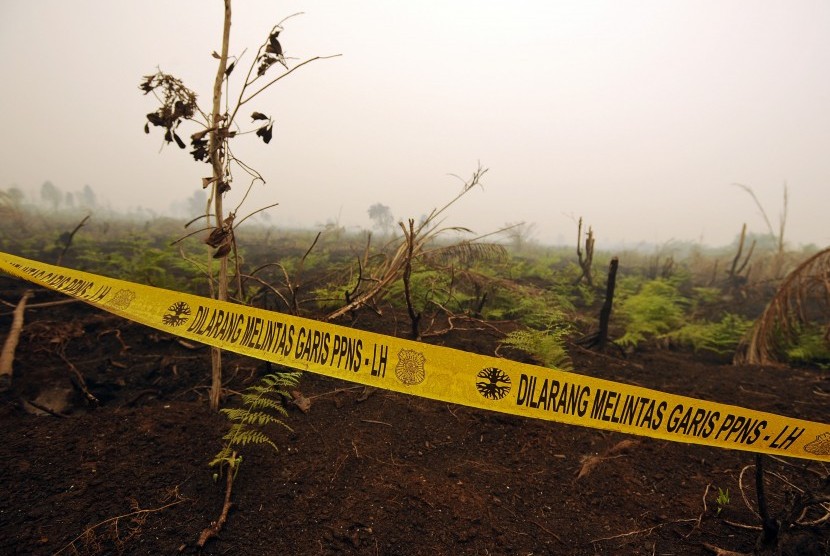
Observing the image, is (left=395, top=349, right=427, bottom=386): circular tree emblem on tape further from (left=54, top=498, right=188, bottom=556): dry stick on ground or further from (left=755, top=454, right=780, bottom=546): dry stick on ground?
(left=755, top=454, right=780, bottom=546): dry stick on ground

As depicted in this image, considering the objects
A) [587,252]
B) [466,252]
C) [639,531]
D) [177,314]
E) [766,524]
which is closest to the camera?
[766,524]

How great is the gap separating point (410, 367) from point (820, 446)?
8.16ft

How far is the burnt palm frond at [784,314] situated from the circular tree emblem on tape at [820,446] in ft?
8.08

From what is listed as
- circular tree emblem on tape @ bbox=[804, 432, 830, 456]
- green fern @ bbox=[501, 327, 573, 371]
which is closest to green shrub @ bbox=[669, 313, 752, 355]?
green fern @ bbox=[501, 327, 573, 371]

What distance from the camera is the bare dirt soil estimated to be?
6.02ft

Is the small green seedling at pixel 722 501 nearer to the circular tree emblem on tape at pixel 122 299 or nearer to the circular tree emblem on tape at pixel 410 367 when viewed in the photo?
the circular tree emblem on tape at pixel 410 367

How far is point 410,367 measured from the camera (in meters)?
2.27

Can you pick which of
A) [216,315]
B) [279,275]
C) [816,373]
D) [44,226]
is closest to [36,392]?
[216,315]

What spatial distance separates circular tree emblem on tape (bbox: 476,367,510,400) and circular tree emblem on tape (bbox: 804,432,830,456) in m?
1.77

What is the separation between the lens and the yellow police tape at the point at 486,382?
2.09 meters

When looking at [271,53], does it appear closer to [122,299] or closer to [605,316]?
[122,299]

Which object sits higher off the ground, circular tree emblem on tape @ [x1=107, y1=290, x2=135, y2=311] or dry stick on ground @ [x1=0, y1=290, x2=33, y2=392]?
circular tree emblem on tape @ [x1=107, y1=290, x2=135, y2=311]

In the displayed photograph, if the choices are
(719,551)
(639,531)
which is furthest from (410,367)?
(719,551)

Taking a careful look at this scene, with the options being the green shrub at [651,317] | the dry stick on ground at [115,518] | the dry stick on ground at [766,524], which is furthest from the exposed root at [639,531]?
the green shrub at [651,317]
